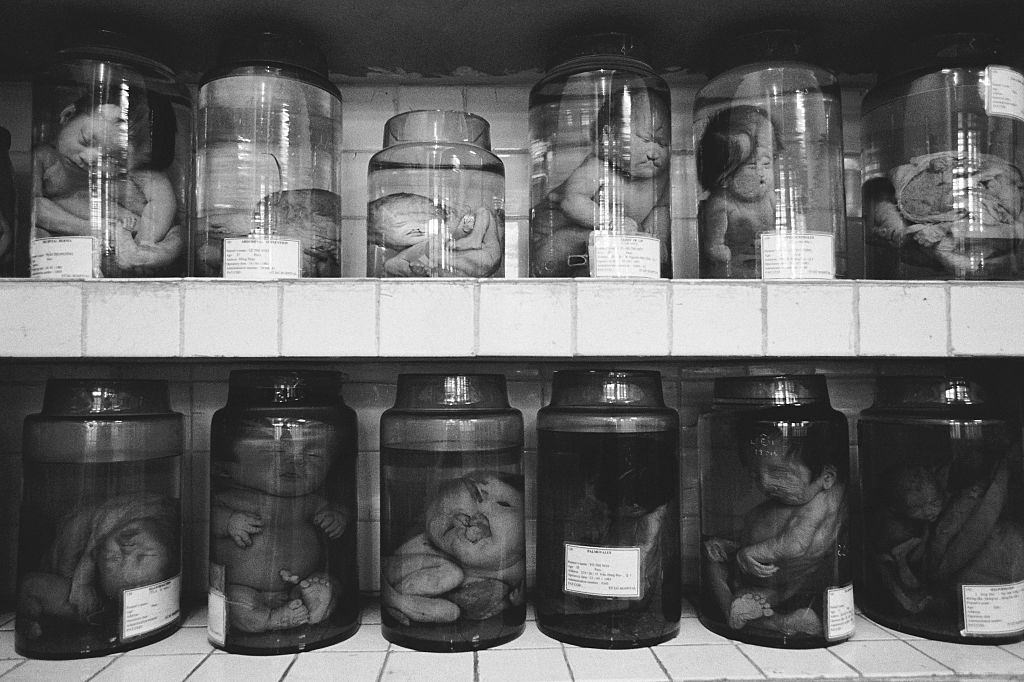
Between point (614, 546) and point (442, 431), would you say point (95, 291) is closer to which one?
point (442, 431)

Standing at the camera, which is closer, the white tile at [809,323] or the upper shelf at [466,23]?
the white tile at [809,323]

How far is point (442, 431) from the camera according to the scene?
751 mm

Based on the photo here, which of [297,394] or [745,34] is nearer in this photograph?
[297,394]

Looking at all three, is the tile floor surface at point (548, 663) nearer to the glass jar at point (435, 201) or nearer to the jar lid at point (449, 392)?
the jar lid at point (449, 392)

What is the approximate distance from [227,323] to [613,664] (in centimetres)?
52

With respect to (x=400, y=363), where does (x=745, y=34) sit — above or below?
above

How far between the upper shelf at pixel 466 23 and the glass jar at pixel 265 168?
2.4 inches

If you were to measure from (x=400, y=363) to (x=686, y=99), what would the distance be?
0.58 metres

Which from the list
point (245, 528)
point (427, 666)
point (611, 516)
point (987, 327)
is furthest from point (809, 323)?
point (245, 528)

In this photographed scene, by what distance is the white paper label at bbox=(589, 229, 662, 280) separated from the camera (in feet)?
2.39

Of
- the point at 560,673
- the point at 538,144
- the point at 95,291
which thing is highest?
the point at 538,144

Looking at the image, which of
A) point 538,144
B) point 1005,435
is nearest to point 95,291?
point 538,144

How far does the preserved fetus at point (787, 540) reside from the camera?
2.44ft

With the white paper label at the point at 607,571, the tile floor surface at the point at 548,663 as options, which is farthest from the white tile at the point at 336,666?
the white paper label at the point at 607,571
